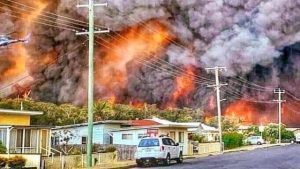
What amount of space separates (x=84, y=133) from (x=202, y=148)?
12996 mm

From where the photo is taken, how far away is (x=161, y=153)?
34312 millimetres

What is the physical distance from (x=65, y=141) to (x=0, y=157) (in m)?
24.0

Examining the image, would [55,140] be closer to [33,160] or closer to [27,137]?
[27,137]

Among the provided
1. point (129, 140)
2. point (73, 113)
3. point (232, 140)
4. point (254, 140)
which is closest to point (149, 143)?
point (129, 140)

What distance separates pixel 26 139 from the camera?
112 ft

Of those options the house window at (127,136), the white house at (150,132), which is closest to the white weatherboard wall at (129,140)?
the white house at (150,132)

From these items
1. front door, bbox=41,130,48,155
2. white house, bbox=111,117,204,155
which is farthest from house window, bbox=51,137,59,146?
front door, bbox=41,130,48,155

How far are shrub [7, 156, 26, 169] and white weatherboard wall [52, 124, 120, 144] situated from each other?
2547 cm

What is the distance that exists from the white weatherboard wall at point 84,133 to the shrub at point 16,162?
25468 mm

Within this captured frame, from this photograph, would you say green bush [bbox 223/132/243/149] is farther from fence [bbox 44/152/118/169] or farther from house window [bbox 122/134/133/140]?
fence [bbox 44/152/118/169]

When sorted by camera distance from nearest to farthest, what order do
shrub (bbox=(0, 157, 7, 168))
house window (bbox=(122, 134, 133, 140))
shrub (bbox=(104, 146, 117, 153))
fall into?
shrub (bbox=(0, 157, 7, 168))
shrub (bbox=(104, 146, 117, 153))
house window (bbox=(122, 134, 133, 140))

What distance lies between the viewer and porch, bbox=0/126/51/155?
1282 inches

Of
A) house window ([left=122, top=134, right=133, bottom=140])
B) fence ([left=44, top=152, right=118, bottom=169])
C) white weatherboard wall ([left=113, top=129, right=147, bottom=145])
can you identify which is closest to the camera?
fence ([left=44, top=152, right=118, bottom=169])

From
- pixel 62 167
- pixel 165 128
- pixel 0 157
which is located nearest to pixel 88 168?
pixel 62 167
